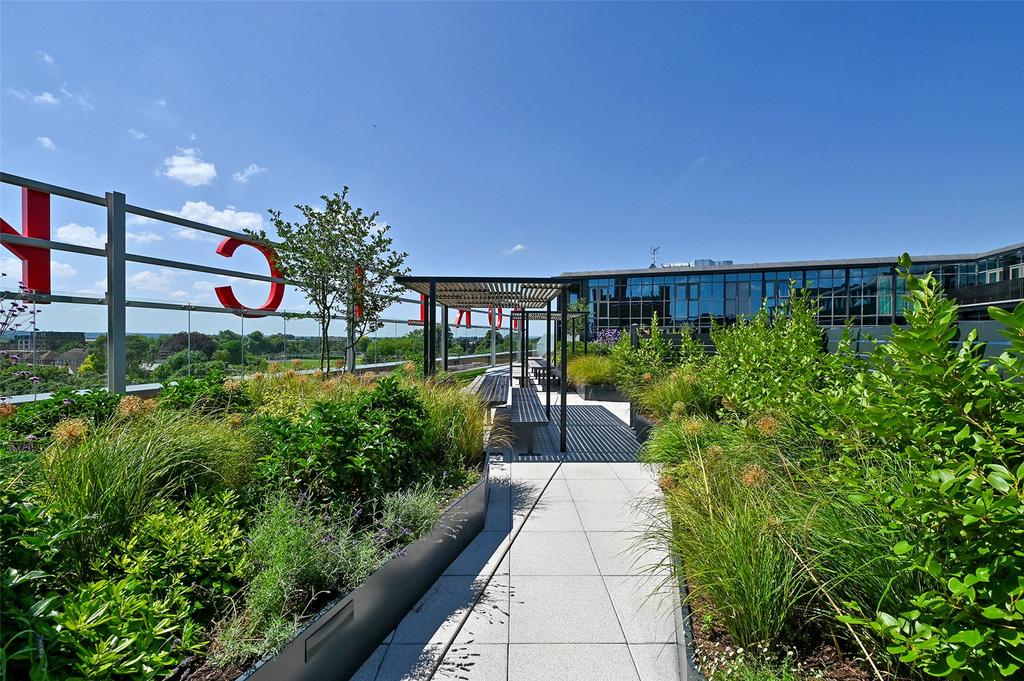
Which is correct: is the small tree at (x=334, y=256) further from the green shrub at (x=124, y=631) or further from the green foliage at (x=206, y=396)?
the green shrub at (x=124, y=631)

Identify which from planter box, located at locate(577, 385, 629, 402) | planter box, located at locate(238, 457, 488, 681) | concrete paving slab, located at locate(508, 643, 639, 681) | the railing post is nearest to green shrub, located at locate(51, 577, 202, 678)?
planter box, located at locate(238, 457, 488, 681)

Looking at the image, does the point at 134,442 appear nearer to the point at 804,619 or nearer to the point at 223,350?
the point at 804,619

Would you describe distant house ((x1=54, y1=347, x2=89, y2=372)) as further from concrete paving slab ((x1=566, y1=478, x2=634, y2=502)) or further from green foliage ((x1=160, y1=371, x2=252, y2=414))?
concrete paving slab ((x1=566, y1=478, x2=634, y2=502))

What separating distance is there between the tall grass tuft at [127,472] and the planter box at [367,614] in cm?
108

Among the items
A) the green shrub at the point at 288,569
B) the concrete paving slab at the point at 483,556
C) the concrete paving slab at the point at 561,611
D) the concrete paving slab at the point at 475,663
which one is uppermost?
the green shrub at the point at 288,569

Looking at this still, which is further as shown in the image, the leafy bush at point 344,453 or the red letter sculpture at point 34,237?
the red letter sculpture at point 34,237

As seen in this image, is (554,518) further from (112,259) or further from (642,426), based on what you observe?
(112,259)

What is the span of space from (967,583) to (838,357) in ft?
11.5

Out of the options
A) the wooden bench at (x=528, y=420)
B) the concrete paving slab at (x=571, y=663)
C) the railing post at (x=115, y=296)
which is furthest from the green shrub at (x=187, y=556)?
the railing post at (x=115, y=296)

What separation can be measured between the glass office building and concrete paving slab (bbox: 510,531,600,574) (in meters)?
22.3

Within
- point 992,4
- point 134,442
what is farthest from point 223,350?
point 992,4

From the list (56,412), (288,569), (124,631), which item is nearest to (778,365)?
(288,569)

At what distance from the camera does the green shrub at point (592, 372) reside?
10961 mm

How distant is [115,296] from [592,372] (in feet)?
34.2
